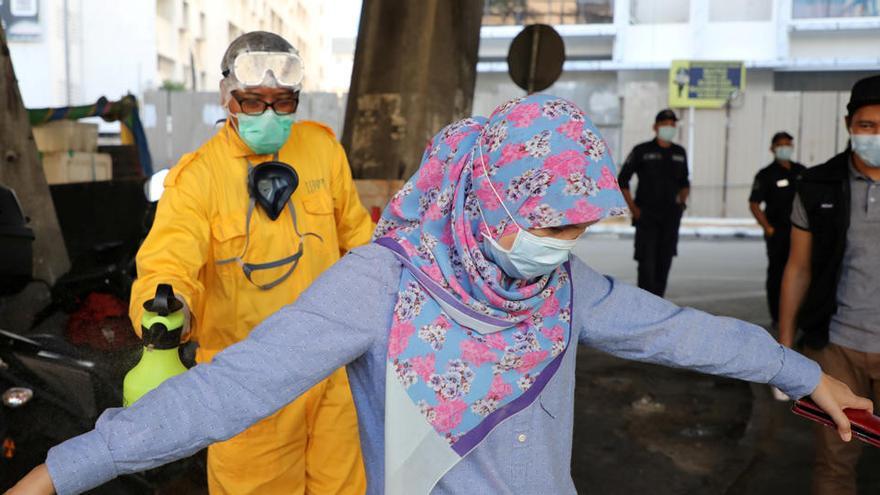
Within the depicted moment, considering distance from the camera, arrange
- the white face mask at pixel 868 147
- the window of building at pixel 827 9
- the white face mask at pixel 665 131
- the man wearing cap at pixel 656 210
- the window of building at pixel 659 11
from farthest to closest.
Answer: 1. the window of building at pixel 659 11
2. the window of building at pixel 827 9
3. the white face mask at pixel 665 131
4. the man wearing cap at pixel 656 210
5. the white face mask at pixel 868 147

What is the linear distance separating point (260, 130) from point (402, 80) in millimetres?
3708

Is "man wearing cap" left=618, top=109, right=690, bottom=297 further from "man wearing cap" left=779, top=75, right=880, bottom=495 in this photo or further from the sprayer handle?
the sprayer handle

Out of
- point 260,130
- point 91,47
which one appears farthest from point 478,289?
point 91,47

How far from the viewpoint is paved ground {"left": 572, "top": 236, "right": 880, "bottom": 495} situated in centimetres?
478

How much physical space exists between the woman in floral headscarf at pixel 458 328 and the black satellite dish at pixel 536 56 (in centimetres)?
598

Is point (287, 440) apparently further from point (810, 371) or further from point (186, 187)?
point (810, 371)

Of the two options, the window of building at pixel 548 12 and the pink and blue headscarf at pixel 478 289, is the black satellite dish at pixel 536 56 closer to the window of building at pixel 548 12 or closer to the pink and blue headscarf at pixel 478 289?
the pink and blue headscarf at pixel 478 289

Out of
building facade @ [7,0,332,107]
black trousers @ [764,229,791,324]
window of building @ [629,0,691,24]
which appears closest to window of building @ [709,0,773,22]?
window of building @ [629,0,691,24]

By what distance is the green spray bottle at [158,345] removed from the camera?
216cm

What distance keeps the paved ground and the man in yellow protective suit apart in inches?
78.9

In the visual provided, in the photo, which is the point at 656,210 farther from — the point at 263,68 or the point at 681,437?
the point at 263,68

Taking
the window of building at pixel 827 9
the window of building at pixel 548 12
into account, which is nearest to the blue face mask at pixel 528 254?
the window of building at pixel 827 9

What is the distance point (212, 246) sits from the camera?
2951mm

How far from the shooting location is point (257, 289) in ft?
9.86
